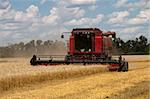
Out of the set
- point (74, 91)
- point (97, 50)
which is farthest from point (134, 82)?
point (97, 50)

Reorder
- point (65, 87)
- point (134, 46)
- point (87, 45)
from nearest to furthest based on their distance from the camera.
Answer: point (65, 87)
point (87, 45)
point (134, 46)

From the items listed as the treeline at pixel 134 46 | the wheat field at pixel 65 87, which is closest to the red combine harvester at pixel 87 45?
the wheat field at pixel 65 87

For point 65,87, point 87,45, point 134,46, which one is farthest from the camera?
point 134,46

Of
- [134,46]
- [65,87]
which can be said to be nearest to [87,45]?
[65,87]

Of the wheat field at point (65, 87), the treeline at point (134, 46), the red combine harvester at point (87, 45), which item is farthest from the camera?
the treeline at point (134, 46)

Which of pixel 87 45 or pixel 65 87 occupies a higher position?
pixel 87 45

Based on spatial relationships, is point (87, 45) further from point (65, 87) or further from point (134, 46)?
point (134, 46)

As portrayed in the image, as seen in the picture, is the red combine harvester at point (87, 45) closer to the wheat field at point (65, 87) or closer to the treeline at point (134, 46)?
the wheat field at point (65, 87)

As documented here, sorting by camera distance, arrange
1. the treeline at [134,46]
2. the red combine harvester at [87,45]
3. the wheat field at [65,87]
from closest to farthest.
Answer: the wheat field at [65,87], the red combine harvester at [87,45], the treeline at [134,46]

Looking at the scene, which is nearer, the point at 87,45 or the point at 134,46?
the point at 87,45

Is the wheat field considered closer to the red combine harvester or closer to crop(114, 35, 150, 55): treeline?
the red combine harvester

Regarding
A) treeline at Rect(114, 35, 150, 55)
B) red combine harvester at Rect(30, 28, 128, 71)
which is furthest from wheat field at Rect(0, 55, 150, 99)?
treeline at Rect(114, 35, 150, 55)

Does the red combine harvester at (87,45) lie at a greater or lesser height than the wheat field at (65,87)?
greater

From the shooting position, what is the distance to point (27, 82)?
70.0ft
